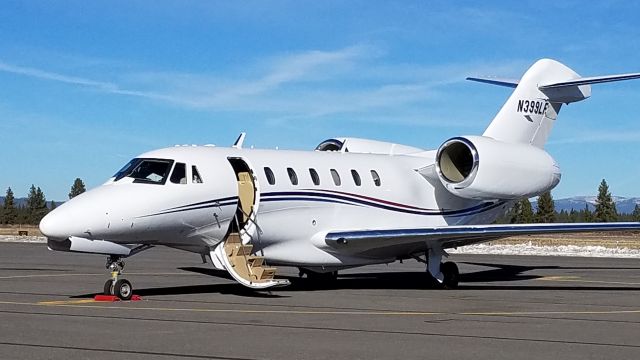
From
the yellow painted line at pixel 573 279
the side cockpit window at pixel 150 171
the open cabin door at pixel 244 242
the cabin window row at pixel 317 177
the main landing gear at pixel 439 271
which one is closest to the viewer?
the side cockpit window at pixel 150 171

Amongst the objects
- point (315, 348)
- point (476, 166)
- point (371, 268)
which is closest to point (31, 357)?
point (315, 348)

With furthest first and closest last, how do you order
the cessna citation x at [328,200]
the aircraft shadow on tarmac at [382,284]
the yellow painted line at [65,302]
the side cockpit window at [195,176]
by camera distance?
the aircraft shadow on tarmac at [382,284] < the side cockpit window at [195,176] < the cessna citation x at [328,200] < the yellow painted line at [65,302]

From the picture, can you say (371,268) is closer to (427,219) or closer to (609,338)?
(427,219)

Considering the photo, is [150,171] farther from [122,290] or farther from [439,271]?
[439,271]

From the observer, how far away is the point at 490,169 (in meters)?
22.7

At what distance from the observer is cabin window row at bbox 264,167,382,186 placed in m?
20.0

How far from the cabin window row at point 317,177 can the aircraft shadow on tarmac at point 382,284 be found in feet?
7.89

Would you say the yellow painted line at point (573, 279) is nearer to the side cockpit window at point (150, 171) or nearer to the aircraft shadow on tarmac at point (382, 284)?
the aircraft shadow on tarmac at point (382, 284)

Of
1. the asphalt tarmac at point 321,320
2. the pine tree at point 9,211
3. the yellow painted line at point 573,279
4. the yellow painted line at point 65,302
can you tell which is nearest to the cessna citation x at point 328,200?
the yellow painted line at point 65,302

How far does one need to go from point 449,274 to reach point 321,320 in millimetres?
8560

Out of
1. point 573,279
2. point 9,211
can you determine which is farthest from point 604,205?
point 573,279

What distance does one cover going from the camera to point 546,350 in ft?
35.7

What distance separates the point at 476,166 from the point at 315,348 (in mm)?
12346

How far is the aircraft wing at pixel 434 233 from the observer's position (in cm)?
2002
